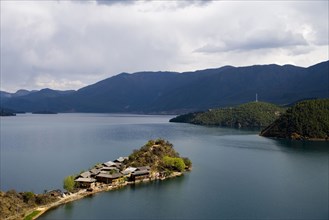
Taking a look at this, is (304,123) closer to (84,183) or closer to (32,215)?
(84,183)

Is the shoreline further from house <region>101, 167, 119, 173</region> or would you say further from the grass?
house <region>101, 167, 119, 173</region>

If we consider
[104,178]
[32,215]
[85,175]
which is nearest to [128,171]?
[104,178]

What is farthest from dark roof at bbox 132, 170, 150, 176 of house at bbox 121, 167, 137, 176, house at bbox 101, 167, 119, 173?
house at bbox 101, 167, 119, 173

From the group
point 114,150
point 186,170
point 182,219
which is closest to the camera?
point 182,219

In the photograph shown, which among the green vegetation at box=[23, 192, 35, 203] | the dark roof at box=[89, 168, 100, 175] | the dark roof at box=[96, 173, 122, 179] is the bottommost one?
the green vegetation at box=[23, 192, 35, 203]

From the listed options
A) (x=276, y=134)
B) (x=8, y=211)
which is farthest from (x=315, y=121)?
(x=8, y=211)

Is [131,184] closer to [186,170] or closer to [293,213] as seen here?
[186,170]
